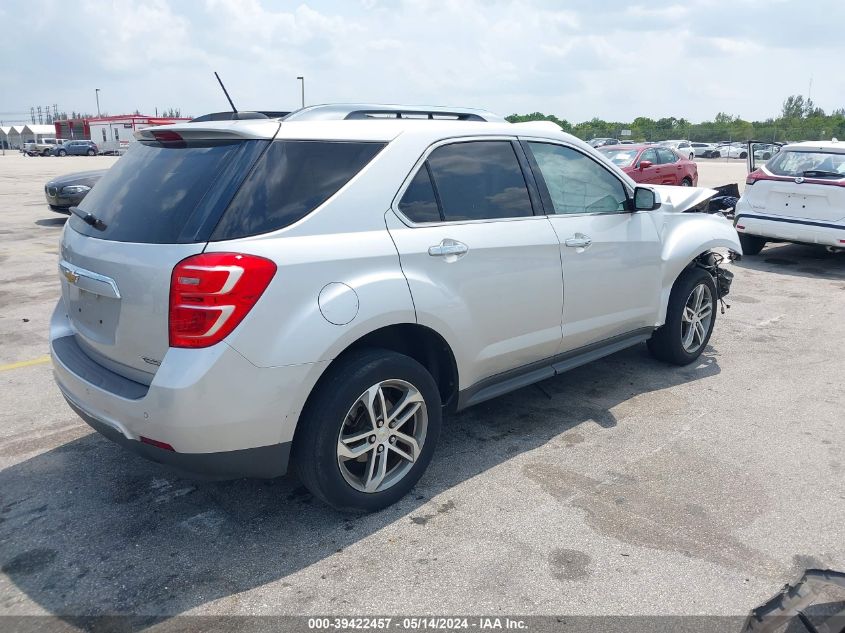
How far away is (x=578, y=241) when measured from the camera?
4.27 metres

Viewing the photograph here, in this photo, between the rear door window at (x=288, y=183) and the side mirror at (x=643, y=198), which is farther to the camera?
the side mirror at (x=643, y=198)

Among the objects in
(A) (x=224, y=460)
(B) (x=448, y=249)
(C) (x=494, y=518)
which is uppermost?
(B) (x=448, y=249)

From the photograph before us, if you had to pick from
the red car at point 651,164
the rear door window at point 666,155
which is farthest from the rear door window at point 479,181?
the rear door window at point 666,155

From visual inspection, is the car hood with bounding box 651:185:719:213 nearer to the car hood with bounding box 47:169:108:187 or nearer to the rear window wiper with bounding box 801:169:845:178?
the rear window wiper with bounding box 801:169:845:178

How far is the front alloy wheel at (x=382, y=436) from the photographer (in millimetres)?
3271

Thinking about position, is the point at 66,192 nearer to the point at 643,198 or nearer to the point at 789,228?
the point at 643,198

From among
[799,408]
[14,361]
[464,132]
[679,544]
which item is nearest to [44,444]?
[14,361]

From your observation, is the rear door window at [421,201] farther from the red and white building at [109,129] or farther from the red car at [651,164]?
the red and white building at [109,129]

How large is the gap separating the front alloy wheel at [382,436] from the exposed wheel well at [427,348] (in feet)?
0.82

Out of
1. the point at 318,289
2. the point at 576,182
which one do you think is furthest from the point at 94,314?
the point at 576,182

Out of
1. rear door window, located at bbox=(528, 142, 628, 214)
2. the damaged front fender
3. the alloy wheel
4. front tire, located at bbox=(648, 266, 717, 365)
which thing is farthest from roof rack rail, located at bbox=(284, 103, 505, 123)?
the alloy wheel

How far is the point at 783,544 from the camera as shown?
322cm

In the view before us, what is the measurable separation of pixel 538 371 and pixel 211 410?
210cm

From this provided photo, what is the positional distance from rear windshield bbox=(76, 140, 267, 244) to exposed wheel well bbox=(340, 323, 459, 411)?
921mm
